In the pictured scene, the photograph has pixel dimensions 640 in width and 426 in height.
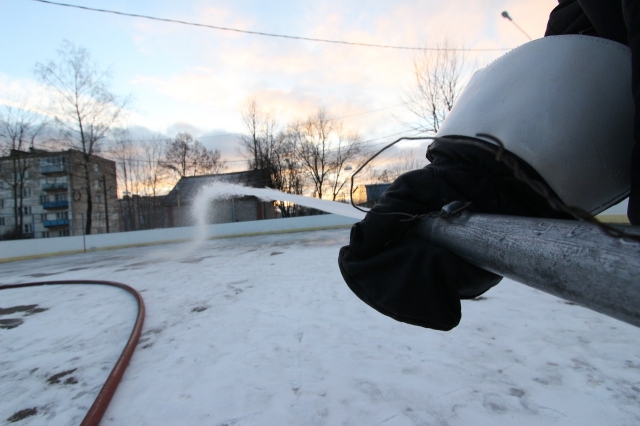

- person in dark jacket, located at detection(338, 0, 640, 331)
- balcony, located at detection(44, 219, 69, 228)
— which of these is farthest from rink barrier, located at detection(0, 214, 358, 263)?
balcony, located at detection(44, 219, 69, 228)

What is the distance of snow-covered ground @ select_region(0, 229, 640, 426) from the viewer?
1.86m

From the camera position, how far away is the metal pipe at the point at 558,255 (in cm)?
51

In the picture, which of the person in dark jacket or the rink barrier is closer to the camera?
the person in dark jacket

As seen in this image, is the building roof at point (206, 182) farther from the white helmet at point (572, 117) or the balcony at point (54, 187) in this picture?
the balcony at point (54, 187)

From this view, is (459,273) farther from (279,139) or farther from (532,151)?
(279,139)

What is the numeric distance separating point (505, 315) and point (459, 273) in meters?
2.93

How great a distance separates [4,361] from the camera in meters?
2.96

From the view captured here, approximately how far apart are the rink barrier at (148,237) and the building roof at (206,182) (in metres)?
11.5

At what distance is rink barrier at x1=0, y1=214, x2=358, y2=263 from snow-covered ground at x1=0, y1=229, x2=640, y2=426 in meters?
13.5

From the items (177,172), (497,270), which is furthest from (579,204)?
(177,172)

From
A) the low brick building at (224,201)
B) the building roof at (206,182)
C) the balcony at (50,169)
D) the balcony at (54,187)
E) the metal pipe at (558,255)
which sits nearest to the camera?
the metal pipe at (558,255)

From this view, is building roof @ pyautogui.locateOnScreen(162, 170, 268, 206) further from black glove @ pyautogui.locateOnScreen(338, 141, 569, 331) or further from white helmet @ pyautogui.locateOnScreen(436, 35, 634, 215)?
white helmet @ pyautogui.locateOnScreen(436, 35, 634, 215)

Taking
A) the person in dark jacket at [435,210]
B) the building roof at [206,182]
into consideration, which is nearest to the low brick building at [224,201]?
the building roof at [206,182]

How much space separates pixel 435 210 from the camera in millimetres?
988
